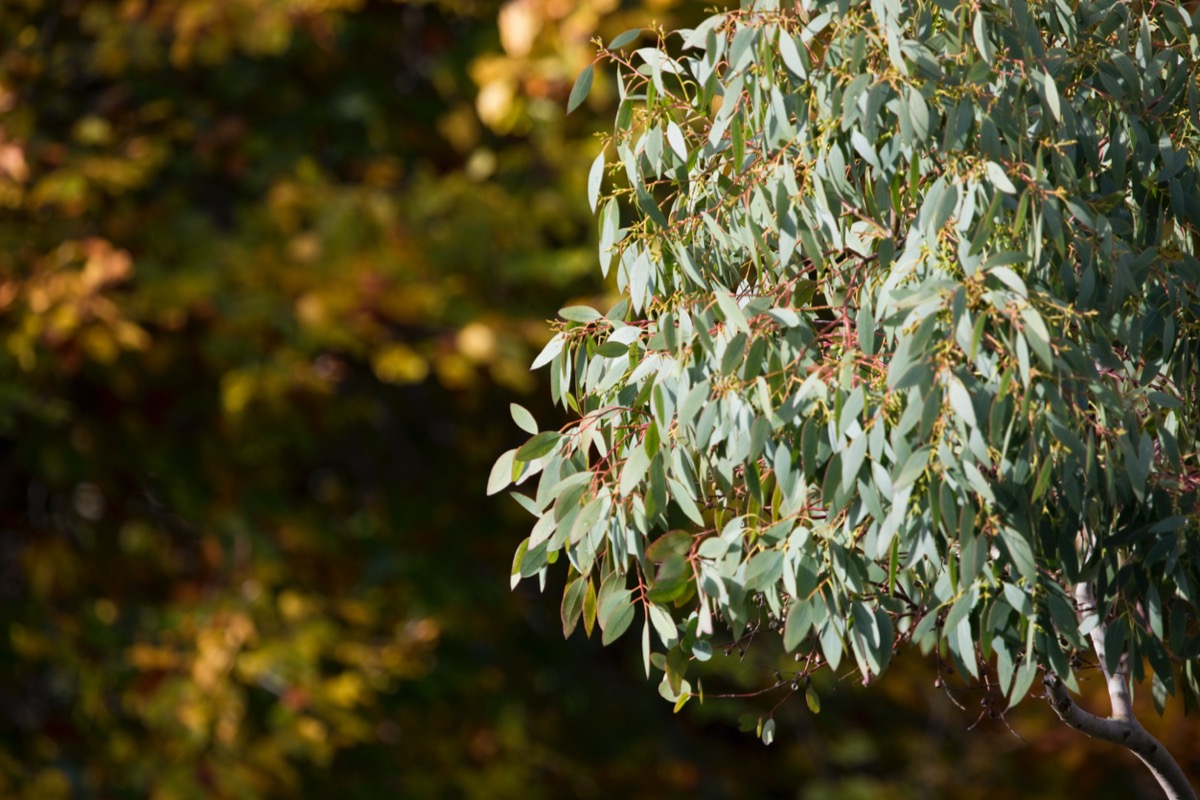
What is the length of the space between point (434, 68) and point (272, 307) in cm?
110

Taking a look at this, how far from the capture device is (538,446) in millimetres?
1227

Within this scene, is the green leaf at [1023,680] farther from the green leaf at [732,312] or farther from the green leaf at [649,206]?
the green leaf at [649,206]

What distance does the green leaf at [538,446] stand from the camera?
4.00ft

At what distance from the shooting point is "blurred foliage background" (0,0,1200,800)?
11.4ft

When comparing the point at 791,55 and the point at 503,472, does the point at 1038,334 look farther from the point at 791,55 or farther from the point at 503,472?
the point at 503,472

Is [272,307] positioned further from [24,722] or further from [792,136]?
[792,136]

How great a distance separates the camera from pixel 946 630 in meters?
1.04

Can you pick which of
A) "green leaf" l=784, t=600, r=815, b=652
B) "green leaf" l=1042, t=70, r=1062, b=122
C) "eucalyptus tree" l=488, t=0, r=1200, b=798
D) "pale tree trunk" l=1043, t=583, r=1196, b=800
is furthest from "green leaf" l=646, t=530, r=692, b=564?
"green leaf" l=1042, t=70, r=1062, b=122

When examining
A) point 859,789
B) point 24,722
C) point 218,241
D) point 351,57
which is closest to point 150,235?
point 218,241

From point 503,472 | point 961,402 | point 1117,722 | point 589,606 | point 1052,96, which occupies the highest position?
point 1052,96

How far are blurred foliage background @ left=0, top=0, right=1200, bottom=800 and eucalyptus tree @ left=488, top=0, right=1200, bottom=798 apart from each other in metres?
2.03

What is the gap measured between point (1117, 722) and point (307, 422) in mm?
2952

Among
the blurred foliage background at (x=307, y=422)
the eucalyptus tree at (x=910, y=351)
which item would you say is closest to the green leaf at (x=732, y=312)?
the eucalyptus tree at (x=910, y=351)

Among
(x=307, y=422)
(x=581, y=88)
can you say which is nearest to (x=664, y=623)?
(x=581, y=88)
